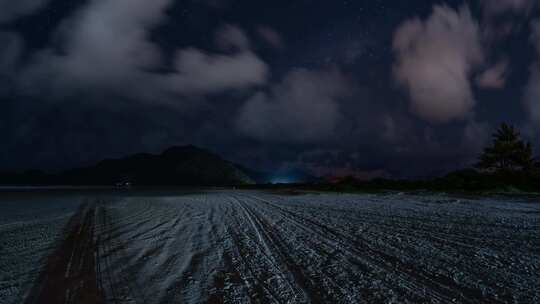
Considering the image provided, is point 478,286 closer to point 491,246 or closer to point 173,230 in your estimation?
point 491,246

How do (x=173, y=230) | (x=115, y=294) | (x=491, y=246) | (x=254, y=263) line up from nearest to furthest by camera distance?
(x=115, y=294)
(x=254, y=263)
(x=491, y=246)
(x=173, y=230)

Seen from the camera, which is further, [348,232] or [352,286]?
[348,232]

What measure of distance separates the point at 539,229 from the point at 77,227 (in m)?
17.2

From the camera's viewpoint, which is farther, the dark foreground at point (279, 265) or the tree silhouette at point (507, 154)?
the tree silhouette at point (507, 154)

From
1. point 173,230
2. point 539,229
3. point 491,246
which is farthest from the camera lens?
point 173,230

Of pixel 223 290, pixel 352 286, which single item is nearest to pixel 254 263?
pixel 223 290

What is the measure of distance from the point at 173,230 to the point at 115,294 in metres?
6.00

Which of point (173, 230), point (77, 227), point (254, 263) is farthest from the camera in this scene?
point (77, 227)

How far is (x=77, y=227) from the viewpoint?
11172 mm

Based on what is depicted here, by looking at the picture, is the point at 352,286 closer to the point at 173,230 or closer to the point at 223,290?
the point at 223,290

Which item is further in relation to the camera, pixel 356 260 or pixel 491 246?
pixel 491 246

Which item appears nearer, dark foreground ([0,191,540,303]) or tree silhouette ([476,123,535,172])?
dark foreground ([0,191,540,303])

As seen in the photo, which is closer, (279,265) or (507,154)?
(279,265)

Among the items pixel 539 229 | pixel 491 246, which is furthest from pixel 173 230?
pixel 539 229
